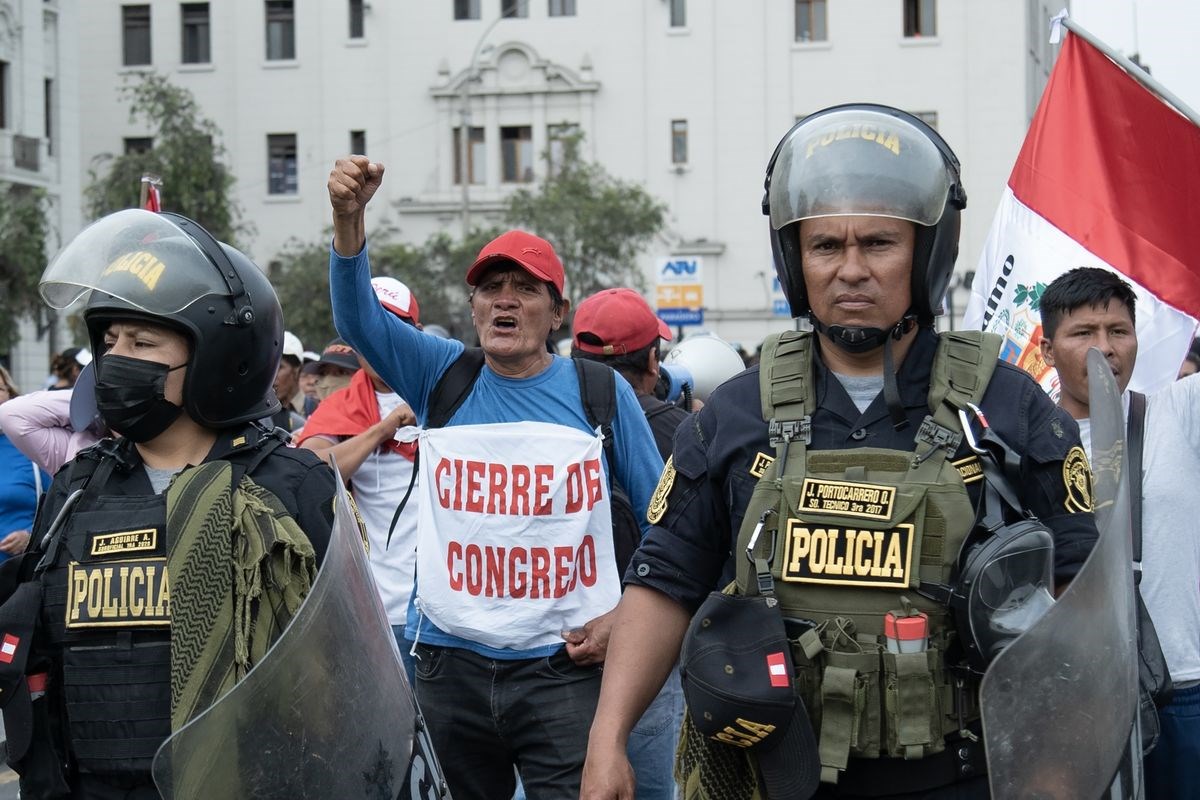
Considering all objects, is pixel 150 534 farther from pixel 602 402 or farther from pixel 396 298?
pixel 396 298

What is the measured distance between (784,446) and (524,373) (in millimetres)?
1824

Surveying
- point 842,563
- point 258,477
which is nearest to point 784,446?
point 842,563

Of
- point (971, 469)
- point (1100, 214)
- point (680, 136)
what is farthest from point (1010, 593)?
point (680, 136)

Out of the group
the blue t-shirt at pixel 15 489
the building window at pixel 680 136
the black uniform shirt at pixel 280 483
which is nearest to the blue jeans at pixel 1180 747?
the black uniform shirt at pixel 280 483

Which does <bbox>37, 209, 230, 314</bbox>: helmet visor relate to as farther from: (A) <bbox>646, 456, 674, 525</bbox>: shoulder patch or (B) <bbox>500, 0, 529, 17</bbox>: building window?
(B) <bbox>500, 0, 529, 17</bbox>: building window

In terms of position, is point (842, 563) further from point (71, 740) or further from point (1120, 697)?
point (71, 740)

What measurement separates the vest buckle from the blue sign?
17.4 m

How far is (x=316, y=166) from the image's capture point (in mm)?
47000

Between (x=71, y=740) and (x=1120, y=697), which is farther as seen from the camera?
(x=71, y=740)

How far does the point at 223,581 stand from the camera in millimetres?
3123

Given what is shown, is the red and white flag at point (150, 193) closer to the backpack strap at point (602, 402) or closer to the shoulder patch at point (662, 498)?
the backpack strap at point (602, 402)

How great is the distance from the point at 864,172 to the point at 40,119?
34.9m

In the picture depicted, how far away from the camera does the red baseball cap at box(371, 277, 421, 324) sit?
19.1 feet

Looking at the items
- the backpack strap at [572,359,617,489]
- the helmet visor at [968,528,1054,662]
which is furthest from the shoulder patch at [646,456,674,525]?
the backpack strap at [572,359,617,489]
